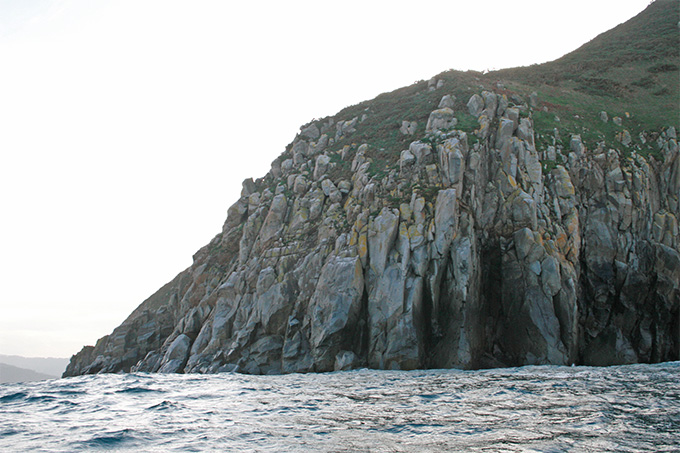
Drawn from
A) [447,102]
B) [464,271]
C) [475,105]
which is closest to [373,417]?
[464,271]

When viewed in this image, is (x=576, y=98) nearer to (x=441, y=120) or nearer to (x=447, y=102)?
(x=447, y=102)

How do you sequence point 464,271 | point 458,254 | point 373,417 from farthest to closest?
point 458,254
point 464,271
point 373,417

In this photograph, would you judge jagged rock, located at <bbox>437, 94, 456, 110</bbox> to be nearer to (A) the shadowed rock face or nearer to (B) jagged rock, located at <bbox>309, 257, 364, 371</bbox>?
(A) the shadowed rock face

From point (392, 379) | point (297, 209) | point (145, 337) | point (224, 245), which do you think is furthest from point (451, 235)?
point (145, 337)

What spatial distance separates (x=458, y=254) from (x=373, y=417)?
21027 mm

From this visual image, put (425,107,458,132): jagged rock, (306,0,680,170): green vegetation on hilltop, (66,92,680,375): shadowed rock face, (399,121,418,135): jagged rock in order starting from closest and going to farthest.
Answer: (66,92,680,375): shadowed rock face
(425,107,458,132): jagged rock
(306,0,680,170): green vegetation on hilltop
(399,121,418,135): jagged rock

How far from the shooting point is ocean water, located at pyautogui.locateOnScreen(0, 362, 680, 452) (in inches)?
397

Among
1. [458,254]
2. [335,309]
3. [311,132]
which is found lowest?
[335,309]

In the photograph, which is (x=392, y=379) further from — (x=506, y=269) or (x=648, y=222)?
(x=648, y=222)

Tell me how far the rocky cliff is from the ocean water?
9.76 meters

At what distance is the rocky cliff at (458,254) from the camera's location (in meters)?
31.7

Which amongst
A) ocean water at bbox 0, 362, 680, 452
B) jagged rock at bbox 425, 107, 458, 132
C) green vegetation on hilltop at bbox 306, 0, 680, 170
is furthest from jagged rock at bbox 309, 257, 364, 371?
jagged rock at bbox 425, 107, 458, 132

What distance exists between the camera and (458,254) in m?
32.4

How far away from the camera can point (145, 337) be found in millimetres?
47906
